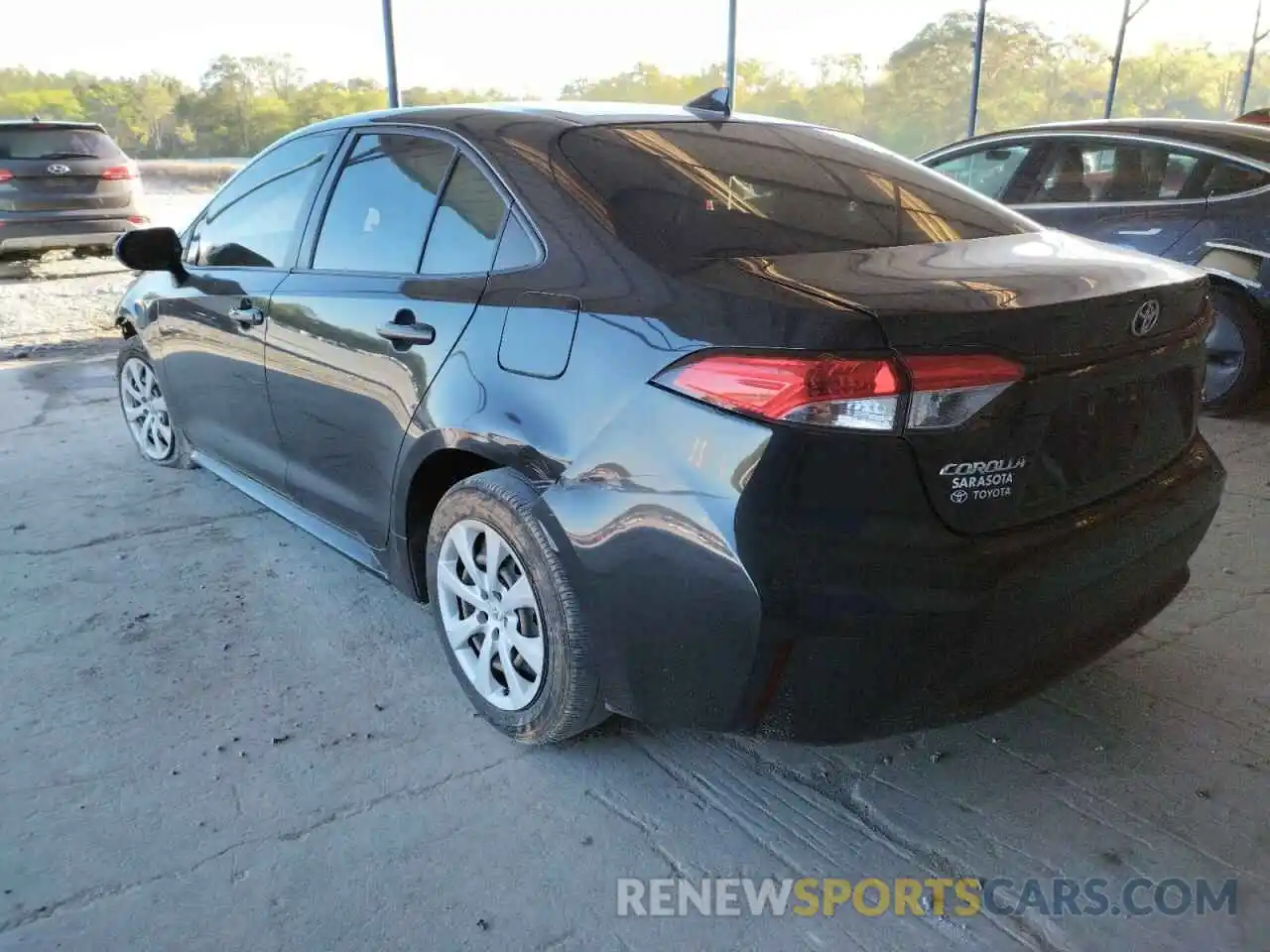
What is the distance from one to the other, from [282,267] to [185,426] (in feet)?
4.01

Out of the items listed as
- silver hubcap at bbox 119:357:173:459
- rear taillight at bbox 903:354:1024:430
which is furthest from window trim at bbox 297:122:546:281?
silver hubcap at bbox 119:357:173:459

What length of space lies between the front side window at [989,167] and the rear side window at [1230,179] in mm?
1141

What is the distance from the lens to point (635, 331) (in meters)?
1.96

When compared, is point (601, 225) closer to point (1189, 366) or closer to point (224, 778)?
point (1189, 366)

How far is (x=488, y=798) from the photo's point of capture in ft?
7.50

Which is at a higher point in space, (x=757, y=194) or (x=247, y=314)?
(x=757, y=194)

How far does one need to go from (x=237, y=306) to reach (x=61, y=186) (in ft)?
26.6

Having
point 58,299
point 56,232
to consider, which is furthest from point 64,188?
point 58,299

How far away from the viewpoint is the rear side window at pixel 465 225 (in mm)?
2418

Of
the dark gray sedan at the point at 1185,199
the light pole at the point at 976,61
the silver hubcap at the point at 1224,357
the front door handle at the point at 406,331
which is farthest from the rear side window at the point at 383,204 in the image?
the light pole at the point at 976,61

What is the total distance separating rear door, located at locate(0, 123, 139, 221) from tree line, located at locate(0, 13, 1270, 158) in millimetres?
643

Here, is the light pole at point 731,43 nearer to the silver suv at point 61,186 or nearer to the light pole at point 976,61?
the light pole at point 976,61

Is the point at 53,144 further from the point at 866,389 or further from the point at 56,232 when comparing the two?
the point at 866,389

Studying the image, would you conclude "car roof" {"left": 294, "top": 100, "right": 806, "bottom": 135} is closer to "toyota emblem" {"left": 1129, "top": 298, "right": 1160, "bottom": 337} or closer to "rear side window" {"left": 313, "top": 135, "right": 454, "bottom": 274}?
"rear side window" {"left": 313, "top": 135, "right": 454, "bottom": 274}
